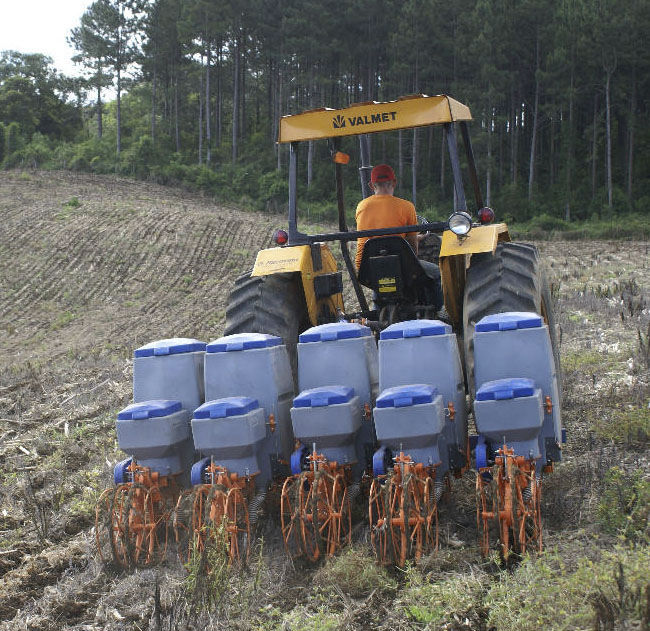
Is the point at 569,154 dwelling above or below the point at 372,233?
above

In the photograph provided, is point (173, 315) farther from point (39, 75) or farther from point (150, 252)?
point (39, 75)

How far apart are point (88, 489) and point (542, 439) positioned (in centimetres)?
311

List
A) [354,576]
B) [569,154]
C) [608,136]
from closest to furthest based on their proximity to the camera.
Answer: [354,576], [608,136], [569,154]

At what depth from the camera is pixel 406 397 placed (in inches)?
162

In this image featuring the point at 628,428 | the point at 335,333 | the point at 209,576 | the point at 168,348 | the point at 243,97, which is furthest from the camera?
the point at 243,97

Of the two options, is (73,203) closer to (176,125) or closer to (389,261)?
(176,125)

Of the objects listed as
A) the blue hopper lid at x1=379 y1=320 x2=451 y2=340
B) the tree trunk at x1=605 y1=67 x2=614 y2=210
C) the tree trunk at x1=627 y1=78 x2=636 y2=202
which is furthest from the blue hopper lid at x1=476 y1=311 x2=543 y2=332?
the tree trunk at x1=627 y1=78 x2=636 y2=202

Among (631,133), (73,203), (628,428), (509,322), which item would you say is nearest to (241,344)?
(509,322)

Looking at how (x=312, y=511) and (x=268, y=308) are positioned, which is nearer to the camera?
(x=312, y=511)

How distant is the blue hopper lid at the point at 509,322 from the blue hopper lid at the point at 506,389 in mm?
339

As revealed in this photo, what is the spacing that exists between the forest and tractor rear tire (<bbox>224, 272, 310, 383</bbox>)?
32670 mm

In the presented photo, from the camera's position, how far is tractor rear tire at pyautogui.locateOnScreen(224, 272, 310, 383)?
5.52m

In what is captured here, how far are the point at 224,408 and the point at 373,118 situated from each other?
7.86ft

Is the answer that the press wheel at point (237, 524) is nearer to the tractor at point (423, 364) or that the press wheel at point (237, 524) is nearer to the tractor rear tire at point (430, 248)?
the tractor at point (423, 364)
